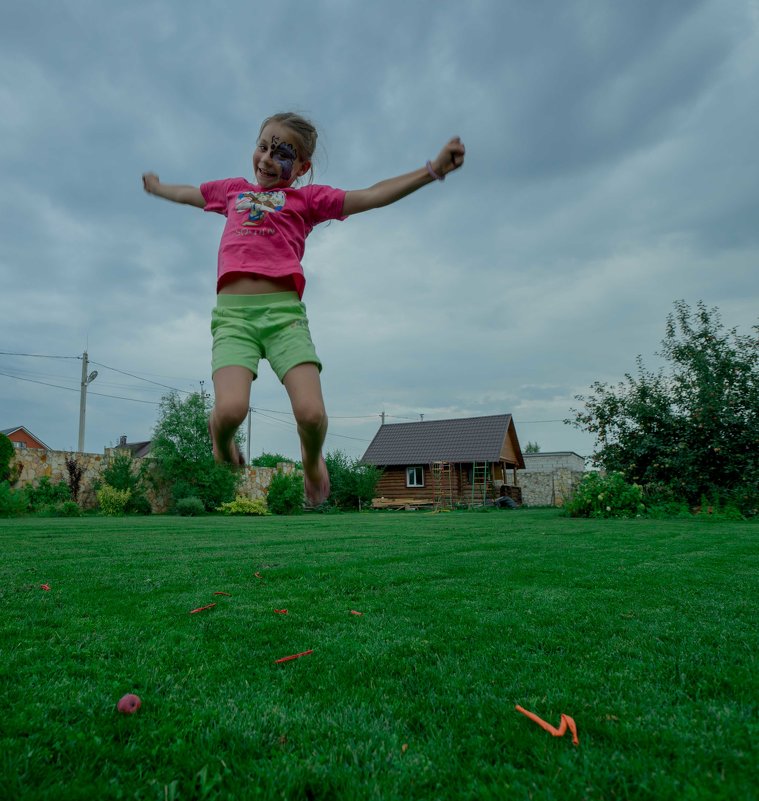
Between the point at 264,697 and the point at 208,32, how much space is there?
11.4 feet

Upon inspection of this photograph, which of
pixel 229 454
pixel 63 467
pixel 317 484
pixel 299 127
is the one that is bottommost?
pixel 317 484

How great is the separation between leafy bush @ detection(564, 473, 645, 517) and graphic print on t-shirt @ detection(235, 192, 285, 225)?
14.6m

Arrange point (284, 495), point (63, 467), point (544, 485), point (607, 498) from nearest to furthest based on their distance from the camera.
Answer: point (607, 498) < point (63, 467) < point (284, 495) < point (544, 485)

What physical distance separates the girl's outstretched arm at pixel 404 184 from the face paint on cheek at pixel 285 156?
43 cm

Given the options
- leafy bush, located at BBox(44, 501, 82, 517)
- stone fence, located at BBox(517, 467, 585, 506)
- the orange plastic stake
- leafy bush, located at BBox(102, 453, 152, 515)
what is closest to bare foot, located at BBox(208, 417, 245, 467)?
the orange plastic stake

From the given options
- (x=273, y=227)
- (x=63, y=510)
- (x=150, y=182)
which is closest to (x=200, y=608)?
(x=273, y=227)

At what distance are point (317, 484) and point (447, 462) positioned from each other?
25.8m

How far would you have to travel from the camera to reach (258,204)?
320 cm

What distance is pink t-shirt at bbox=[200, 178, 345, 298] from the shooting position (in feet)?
9.95

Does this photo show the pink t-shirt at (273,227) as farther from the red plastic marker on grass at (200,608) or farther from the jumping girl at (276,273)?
the red plastic marker on grass at (200,608)

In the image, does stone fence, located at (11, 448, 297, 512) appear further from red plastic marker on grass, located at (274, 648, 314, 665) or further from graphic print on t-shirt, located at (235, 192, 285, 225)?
red plastic marker on grass, located at (274, 648, 314, 665)

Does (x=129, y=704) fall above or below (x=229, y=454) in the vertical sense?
below

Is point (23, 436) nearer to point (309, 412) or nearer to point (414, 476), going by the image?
point (414, 476)

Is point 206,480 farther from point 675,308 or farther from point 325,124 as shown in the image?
point 325,124
